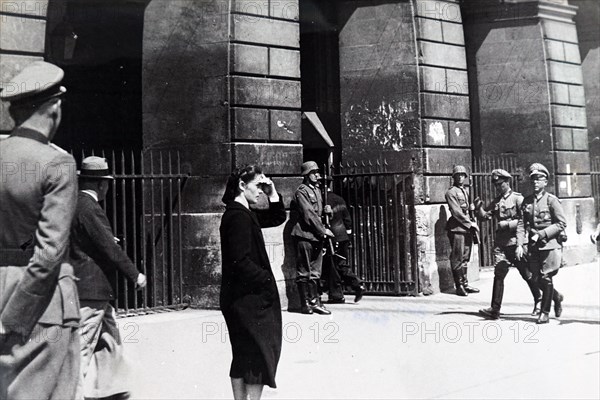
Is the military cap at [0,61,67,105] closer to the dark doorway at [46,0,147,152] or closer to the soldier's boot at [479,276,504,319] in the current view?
the soldier's boot at [479,276,504,319]

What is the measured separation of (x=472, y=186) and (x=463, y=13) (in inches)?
157

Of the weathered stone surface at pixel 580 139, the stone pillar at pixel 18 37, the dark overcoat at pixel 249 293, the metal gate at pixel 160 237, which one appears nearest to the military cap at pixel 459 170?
the metal gate at pixel 160 237

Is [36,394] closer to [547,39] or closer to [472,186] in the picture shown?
[472,186]

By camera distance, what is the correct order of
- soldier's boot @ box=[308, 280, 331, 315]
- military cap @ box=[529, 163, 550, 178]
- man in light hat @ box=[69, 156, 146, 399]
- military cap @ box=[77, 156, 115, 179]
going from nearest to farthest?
man in light hat @ box=[69, 156, 146, 399]
military cap @ box=[77, 156, 115, 179]
military cap @ box=[529, 163, 550, 178]
soldier's boot @ box=[308, 280, 331, 315]

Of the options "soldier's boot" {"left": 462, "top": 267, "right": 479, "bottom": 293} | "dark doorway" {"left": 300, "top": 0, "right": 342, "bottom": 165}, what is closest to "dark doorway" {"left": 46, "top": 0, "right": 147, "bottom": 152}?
"dark doorway" {"left": 300, "top": 0, "right": 342, "bottom": 165}

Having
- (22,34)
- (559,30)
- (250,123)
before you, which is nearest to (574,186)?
(559,30)

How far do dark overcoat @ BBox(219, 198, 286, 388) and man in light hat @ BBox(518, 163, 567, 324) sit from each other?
5.23 meters

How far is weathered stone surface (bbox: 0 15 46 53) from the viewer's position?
9.30 meters

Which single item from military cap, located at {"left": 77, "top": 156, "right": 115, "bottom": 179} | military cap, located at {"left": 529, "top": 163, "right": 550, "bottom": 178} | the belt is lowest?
the belt

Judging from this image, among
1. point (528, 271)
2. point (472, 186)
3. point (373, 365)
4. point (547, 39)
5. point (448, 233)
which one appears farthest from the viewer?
point (547, 39)

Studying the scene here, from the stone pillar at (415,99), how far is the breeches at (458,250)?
0.24 metres

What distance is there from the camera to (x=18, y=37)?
941cm

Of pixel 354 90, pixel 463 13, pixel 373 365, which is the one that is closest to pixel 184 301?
pixel 373 365

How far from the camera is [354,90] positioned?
14.7 m
